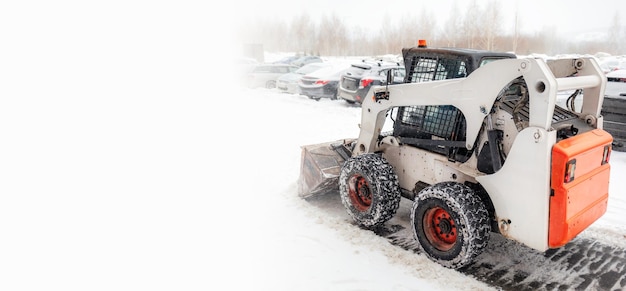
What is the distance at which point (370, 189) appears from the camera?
450cm

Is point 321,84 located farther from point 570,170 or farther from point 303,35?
point 303,35

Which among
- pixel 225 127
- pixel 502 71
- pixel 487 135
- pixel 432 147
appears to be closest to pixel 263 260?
pixel 432 147

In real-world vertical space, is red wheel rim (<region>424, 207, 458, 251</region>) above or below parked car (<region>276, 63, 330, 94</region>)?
below

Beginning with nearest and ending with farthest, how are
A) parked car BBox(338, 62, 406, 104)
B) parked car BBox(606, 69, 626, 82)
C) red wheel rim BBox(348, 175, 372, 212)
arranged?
red wheel rim BBox(348, 175, 372, 212) → parked car BBox(606, 69, 626, 82) → parked car BBox(338, 62, 406, 104)

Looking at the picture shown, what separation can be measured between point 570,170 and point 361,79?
9408 millimetres

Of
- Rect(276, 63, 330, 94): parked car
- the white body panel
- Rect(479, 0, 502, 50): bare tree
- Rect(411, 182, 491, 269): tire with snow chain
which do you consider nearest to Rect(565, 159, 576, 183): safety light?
the white body panel

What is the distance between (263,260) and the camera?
4.07 metres

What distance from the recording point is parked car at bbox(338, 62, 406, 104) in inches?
483

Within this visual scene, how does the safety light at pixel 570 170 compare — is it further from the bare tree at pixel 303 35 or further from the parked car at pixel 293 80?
the bare tree at pixel 303 35

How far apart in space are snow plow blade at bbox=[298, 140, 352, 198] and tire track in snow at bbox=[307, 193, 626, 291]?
0.95 meters

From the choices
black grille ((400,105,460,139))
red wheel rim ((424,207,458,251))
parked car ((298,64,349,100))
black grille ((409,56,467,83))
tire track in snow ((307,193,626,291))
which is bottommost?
tire track in snow ((307,193,626,291))

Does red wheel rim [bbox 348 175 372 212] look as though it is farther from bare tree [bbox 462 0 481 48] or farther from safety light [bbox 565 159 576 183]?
bare tree [bbox 462 0 481 48]

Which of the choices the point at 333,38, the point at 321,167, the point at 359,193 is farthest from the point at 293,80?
the point at 333,38

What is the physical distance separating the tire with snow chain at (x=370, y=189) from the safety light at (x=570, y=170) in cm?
157
